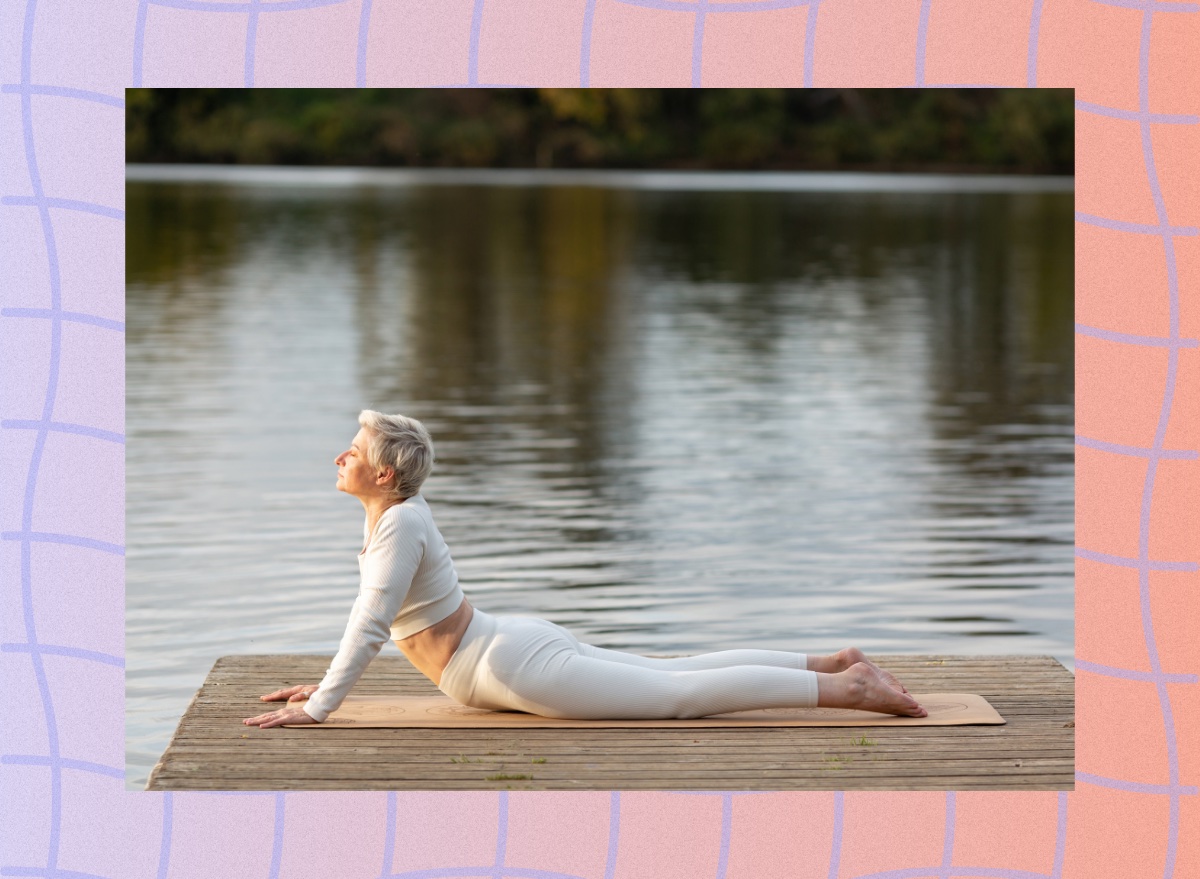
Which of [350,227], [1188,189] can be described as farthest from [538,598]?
[350,227]

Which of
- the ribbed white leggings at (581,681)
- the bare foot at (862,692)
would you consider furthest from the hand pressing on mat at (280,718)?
the bare foot at (862,692)

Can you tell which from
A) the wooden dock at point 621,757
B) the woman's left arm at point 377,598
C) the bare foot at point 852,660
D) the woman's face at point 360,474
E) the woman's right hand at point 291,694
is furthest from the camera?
the woman's right hand at point 291,694

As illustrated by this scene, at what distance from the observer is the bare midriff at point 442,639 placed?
501 cm

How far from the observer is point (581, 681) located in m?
4.98

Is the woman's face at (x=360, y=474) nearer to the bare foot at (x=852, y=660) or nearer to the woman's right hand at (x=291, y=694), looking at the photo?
the woman's right hand at (x=291, y=694)

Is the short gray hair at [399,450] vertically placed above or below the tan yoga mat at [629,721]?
above

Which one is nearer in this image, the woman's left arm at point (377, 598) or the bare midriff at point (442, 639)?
the woman's left arm at point (377, 598)

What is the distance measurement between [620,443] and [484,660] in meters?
6.19

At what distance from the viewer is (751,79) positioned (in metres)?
4.13

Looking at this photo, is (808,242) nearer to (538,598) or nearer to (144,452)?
(144,452)

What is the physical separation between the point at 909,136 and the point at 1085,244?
6444 cm

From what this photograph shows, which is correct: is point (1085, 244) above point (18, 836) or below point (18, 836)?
above

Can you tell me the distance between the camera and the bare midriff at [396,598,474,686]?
5.01 metres

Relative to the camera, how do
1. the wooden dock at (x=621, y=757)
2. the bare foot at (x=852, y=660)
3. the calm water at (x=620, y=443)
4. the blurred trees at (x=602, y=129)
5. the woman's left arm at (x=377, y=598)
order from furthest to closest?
1. the blurred trees at (x=602, y=129)
2. the calm water at (x=620, y=443)
3. the bare foot at (x=852, y=660)
4. the woman's left arm at (x=377, y=598)
5. the wooden dock at (x=621, y=757)
